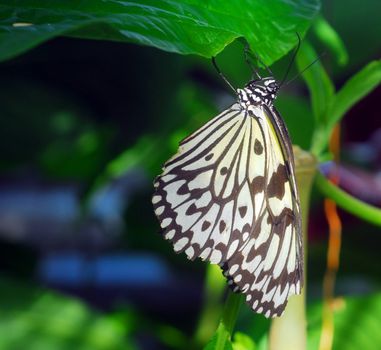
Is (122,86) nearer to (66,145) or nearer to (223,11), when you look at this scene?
(66,145)

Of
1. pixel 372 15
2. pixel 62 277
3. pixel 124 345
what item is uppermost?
pixel 372 15

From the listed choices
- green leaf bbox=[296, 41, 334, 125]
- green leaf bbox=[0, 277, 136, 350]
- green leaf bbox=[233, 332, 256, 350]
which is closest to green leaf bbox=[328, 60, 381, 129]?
green leaf bbox=[296, 41, 334, 125]

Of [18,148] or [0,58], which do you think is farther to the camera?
[18,148]

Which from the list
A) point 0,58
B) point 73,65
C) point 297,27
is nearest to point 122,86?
point 73,65

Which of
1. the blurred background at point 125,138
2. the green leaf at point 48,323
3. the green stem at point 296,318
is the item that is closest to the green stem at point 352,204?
the green stem at point 296,318

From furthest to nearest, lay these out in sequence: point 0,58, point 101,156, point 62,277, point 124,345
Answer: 1. point 62,277
2. point 101,156
3. point 124,345
4. point 0,58

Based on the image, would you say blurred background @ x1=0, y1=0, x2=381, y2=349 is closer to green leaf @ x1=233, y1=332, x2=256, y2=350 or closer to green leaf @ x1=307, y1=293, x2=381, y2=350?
green leaf @ x1=307, y1=293, x2=381, y2=350

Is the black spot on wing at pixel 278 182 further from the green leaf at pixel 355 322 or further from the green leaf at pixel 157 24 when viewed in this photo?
the green leaf at pixel 355 322
